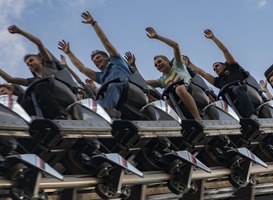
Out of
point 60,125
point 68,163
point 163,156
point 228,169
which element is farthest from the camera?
point 228,169

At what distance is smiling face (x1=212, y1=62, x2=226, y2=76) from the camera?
213 inches

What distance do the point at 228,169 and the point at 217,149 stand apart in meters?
Result: 0.21

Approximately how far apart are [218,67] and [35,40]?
2.23 m

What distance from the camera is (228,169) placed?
445 centimetres

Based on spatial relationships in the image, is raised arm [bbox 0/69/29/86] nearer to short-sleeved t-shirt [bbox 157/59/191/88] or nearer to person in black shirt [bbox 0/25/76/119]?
person in black shirt [bbox 0/25/76/119]

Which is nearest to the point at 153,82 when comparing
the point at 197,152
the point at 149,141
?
the point at 197,152

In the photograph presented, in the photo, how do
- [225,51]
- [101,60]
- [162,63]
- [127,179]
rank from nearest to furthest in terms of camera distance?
[127,179], [101,60], [162,63], [225,51]

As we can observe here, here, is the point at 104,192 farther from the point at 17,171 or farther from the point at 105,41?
the point at 105,41

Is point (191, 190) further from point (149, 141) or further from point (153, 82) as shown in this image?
point (153, 82)

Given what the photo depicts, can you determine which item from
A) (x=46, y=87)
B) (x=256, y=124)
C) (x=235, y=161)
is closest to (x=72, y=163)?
(x=46, y=87)

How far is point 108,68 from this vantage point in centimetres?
442

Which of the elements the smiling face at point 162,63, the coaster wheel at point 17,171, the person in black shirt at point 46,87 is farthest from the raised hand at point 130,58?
the coaster wheel at point 17,171

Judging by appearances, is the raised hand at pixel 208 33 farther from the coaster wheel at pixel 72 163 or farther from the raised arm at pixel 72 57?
the coaster wheel at pixel 72 163

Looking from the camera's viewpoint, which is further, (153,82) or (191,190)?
(153,82)
